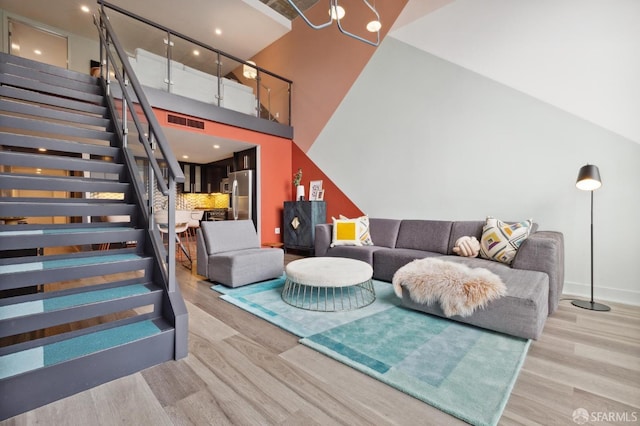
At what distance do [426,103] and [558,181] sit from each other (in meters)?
2.00

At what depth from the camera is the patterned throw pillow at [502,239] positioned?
295 cm

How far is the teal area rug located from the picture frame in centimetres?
331

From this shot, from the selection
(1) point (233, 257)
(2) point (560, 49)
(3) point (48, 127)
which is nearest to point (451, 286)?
(1) point (233, 257)

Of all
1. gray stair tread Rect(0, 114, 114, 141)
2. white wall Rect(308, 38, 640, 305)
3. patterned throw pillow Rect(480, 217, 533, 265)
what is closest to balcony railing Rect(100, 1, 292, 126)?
gray stair tread Rect(0, 114, 114, 141)

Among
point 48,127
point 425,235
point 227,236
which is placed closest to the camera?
point 48,127

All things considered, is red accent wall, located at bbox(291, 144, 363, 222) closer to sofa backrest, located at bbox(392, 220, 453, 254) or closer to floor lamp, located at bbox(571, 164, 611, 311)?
sofa backrest, located at bbox(392, 220, 453, 254)

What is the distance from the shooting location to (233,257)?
10.6 ft

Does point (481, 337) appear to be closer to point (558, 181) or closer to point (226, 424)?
point (226, 424)

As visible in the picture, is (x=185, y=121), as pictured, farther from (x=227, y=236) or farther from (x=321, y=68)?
(x=321, y=68)

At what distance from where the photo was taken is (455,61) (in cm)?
393

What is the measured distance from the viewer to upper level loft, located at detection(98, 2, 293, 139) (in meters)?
4.49

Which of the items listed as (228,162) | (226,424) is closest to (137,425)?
(226,424)

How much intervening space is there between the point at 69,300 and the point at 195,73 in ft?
14.8

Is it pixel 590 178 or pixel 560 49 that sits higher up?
pixel 560 49
